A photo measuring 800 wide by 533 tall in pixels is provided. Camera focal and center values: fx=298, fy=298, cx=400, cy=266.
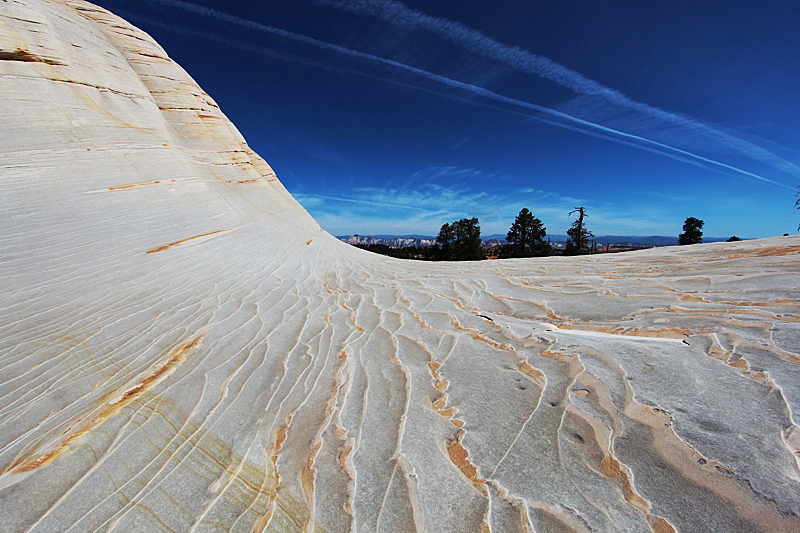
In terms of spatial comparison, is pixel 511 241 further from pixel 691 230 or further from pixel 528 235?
pixel 691 230

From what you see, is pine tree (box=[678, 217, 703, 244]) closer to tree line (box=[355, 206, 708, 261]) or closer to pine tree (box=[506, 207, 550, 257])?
tree line (box=[355, 206, 708, 261])

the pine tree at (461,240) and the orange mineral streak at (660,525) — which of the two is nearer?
the orange mineral streak at (660,525)

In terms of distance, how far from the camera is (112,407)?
190 centimetres

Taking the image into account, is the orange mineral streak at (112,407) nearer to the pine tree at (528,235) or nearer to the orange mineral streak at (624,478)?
the orange mineral streak at (624,478)

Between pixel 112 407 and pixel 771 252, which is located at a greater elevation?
pixel 771 252

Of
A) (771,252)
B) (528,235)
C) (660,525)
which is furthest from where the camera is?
(528,235)

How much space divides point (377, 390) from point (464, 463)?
81cm

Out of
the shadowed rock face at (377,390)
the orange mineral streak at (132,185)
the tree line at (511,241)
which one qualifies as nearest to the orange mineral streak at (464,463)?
the shadowed rock face at (377,390)

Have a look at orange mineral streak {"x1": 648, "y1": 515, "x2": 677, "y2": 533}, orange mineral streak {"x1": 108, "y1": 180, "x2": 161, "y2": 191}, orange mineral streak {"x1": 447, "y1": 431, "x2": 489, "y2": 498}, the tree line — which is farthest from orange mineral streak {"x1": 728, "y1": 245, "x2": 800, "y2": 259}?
the tree line

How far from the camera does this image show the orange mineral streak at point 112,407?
152 centimetres

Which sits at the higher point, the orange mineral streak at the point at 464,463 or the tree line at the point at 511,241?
the tree line at the point at 511,241

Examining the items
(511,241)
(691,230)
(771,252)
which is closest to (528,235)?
(511,241)

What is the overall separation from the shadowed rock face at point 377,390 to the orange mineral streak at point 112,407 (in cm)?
1

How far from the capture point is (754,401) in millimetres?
1522
